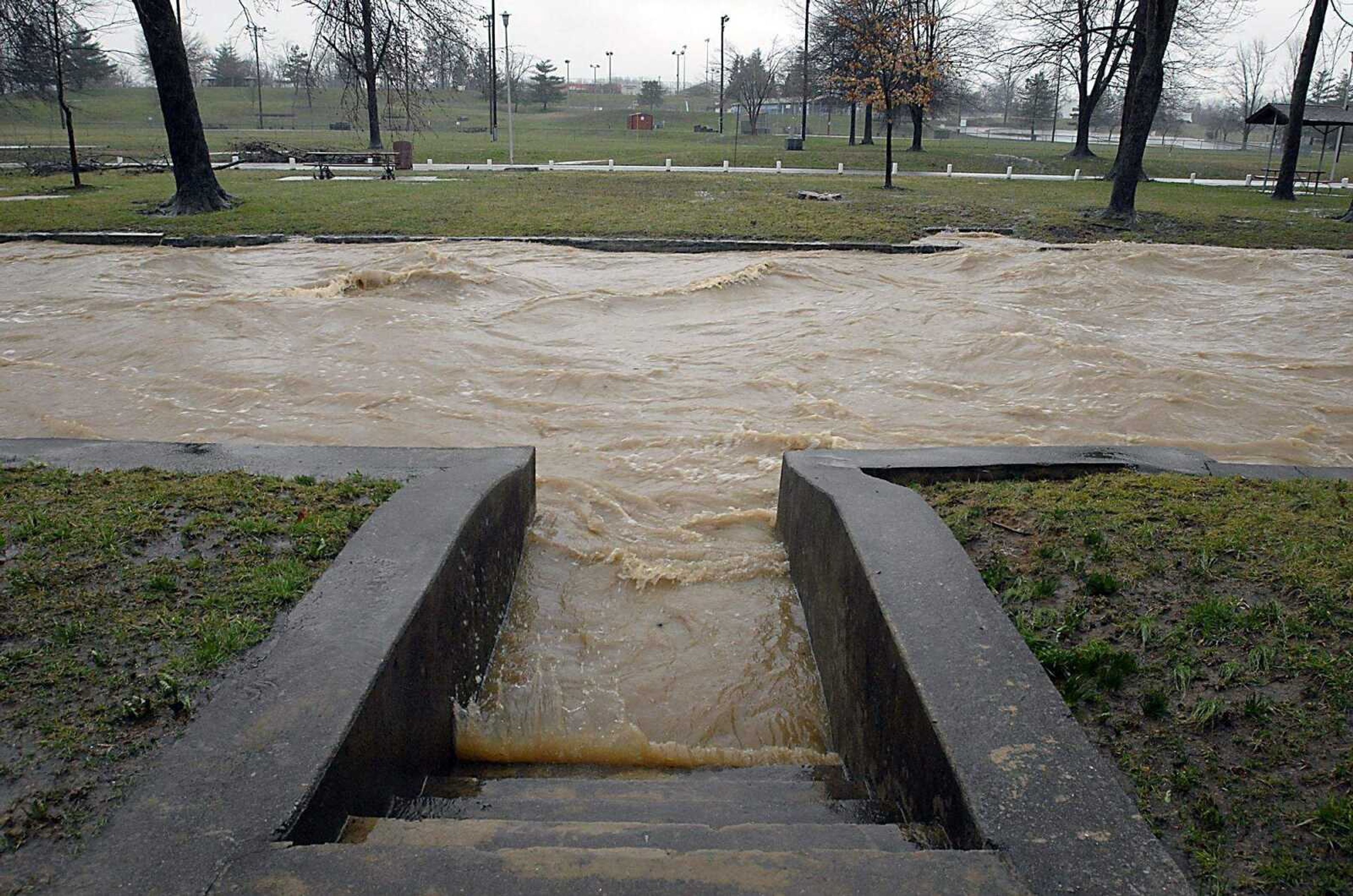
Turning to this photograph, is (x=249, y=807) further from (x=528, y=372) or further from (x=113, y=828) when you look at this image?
(x=528, y=372)

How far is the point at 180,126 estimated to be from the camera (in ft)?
54.7

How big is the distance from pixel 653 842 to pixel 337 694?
38.7 inches

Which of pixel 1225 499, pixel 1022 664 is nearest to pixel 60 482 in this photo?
pixel 1022 664

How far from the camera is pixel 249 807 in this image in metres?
2.18

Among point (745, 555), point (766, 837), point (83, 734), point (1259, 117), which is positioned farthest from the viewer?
point (1259, 117)

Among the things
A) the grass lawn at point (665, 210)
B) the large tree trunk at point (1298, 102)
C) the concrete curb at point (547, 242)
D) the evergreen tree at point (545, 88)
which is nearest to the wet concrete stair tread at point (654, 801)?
the concrete curb at point (547, 242)

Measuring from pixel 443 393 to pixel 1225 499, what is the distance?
19.2 ft

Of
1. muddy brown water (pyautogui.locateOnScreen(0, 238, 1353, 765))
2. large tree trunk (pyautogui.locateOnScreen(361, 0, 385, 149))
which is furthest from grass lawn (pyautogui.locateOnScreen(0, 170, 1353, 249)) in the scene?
large tree trunk (pyautogui.locateOnScreen(361, 0, 385, 149))

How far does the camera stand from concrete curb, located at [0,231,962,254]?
1370cm

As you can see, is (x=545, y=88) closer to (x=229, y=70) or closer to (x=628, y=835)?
(x=229, y=70)

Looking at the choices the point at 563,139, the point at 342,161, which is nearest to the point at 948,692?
the point at 342,161

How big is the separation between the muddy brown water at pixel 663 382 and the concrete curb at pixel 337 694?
1.41ft

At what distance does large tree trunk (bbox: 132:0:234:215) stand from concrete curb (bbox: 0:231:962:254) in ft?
9.12

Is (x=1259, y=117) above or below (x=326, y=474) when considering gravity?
above
